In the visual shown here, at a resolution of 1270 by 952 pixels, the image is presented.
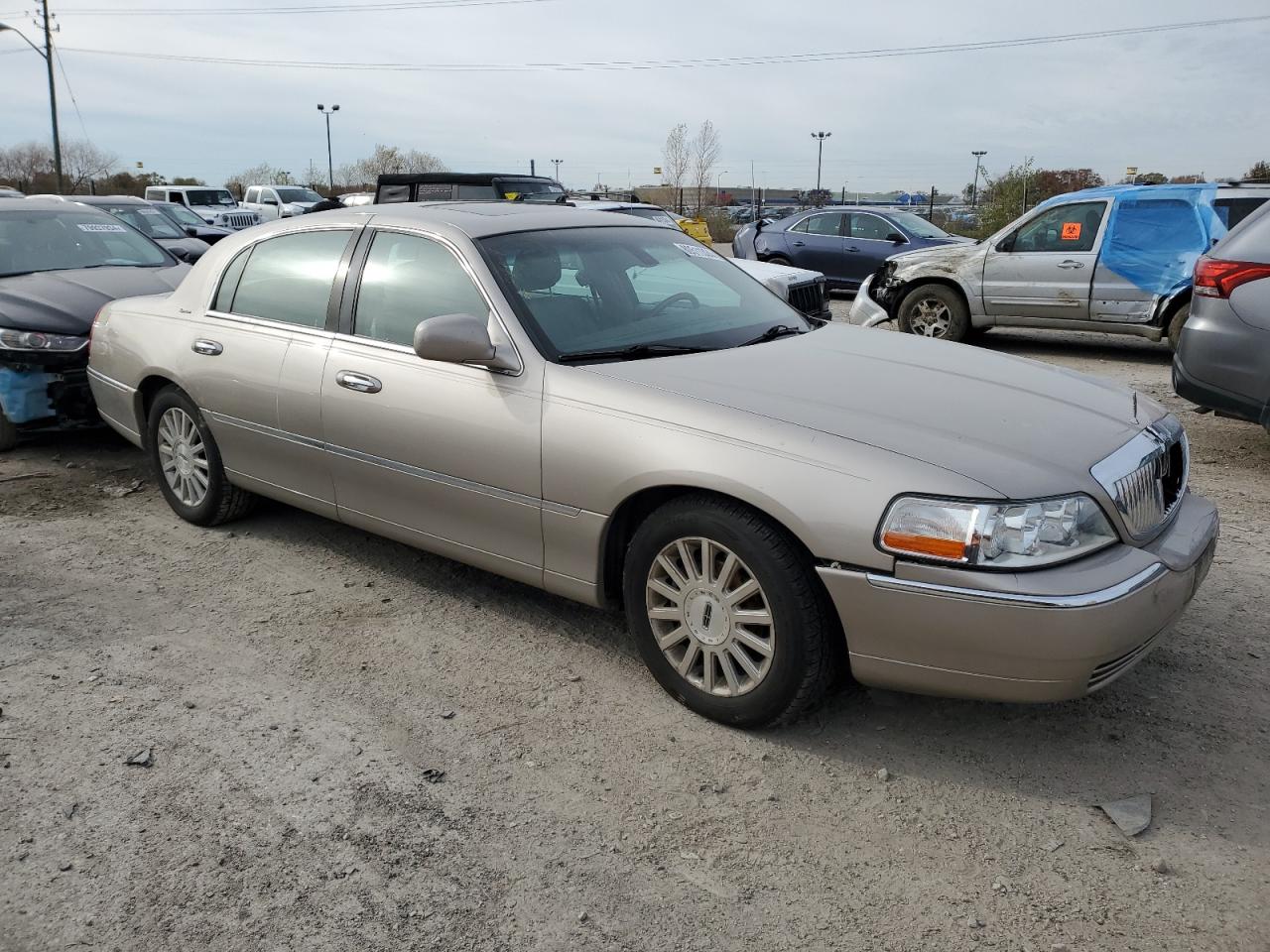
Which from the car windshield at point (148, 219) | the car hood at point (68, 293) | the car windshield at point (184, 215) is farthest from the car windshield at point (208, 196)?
the car hood at point (68, 293)

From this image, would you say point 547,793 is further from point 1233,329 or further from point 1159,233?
point 1159,233

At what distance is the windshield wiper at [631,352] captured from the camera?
3.67m

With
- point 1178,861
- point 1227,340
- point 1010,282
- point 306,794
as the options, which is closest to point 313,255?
point 306,794

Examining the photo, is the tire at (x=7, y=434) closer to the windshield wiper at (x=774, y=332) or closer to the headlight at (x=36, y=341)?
the headlight at (x=36, y=341)

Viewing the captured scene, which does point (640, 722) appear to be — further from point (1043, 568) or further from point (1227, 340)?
point (1227, 340)

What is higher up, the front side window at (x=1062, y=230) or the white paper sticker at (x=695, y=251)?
the front side window at (x=1062, y=230)

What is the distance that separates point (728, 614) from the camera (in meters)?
3.21

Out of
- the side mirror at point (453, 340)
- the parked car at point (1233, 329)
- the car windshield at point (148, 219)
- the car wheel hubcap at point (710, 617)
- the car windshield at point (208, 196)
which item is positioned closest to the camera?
the car wheel hubcap at point (710, 617)

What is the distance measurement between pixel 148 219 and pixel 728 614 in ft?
45.2

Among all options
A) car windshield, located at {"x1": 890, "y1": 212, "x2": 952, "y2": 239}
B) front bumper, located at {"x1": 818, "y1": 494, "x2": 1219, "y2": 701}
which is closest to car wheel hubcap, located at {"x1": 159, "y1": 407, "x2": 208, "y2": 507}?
front bumper, located at {"x1": 818, "y1": 494, "x2": 1219, "y2": 701}

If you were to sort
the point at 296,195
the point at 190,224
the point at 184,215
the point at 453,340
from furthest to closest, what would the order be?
the point at 296,195, the point at 184,215, the point at 190,224, the point at 453,340

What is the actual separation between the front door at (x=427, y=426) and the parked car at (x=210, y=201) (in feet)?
78.9

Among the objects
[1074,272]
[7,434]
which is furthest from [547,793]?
[1074,272]

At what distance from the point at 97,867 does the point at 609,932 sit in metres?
1.35
